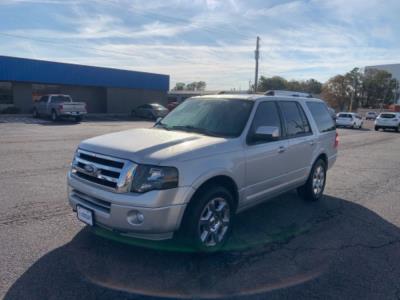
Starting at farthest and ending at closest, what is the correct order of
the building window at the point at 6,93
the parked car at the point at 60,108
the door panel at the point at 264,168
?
the building window at the point at 6,93 → the parked car at the point at 60,108 → the door panel at the point at 264,168

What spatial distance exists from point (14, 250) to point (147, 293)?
179 centimetres

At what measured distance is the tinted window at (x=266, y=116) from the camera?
4586mm

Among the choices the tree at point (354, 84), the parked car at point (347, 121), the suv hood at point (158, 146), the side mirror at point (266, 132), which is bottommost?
the parked car at point (347, 121)

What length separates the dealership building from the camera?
29312 millimetres

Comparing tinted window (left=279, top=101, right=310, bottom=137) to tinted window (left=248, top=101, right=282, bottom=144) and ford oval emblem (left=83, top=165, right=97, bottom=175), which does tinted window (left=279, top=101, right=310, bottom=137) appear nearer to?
tinted window (left=248, top=101, right=282, bottom=144)

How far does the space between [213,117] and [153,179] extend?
63.2 inches

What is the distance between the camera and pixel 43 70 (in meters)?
30.4

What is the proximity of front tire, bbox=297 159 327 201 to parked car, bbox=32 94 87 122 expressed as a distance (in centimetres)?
2118

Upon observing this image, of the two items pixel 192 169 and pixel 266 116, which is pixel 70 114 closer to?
pixel 266 116

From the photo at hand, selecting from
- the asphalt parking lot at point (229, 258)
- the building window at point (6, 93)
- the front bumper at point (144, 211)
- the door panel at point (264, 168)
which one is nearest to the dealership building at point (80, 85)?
the building window at point (6, 93)

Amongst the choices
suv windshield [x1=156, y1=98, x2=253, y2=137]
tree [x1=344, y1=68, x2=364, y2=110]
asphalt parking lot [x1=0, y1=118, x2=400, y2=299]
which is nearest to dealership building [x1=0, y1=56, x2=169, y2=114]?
asphalt parking lot [x1=0, y1=118, x2=400, y2=299]

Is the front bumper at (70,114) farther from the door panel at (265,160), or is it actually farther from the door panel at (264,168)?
the door panel at (264,168)

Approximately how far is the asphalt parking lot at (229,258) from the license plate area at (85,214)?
42 cm

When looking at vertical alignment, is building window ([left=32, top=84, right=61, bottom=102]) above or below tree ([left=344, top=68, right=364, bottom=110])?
below
